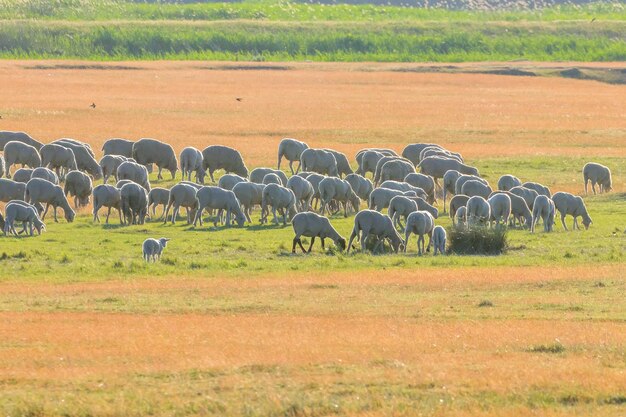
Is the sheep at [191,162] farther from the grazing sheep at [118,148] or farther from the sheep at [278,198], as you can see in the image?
the sheep at [278,198]

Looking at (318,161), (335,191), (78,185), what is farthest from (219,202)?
(318,161)

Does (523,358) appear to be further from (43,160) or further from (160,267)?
(43,160)

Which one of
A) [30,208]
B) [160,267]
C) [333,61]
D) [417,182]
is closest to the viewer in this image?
[160,267]

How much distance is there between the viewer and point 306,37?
119625 millimetres

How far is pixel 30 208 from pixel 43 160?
931 cm

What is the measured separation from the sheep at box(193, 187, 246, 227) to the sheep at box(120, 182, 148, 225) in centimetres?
135

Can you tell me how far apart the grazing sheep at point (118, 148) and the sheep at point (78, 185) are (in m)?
7.55

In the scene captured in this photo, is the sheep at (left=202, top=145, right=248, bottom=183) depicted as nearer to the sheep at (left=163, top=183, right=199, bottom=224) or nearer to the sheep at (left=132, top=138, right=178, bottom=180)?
the sheep at (left=132, top=138, right=178, bottom=180)

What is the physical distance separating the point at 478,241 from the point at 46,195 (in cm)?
1077

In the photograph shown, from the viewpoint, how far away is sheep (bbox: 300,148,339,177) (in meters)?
41.2

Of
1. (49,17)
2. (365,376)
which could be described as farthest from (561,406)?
(49,17)

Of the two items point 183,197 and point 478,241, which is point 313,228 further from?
point 183,197

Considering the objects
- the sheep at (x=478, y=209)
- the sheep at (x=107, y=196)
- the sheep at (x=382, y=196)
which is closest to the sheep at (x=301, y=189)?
the sheep at (x=382, y=196)

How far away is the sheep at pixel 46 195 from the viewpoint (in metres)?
33.0
